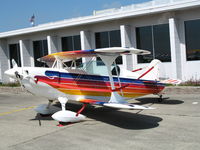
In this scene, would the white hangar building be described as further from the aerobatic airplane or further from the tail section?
the aerobatic airplane

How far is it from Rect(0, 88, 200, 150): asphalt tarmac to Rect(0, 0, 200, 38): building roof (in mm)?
6682

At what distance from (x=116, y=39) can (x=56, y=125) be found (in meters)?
11.2

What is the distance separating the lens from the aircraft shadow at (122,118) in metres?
6.36

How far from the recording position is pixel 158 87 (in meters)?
8.98

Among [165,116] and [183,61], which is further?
[183,61]

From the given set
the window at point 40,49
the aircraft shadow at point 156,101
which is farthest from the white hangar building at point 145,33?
the aircraft shadow at point 156,101

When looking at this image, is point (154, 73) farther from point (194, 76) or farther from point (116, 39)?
point (116, 39)

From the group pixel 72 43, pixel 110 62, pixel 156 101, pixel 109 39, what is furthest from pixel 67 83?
pixel 72 43

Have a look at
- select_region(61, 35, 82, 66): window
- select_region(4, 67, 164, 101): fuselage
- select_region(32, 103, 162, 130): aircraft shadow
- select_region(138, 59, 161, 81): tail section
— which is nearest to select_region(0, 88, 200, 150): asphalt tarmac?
select_region(32, 103, 162, 130): aircraft shadow

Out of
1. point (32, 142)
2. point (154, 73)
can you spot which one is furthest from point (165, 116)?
point (32, 142)

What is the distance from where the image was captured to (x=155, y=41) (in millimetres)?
15305

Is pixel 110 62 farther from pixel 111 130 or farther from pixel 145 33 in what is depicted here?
pixel 145 33

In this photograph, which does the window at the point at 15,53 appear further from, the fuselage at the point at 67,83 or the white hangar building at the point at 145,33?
the fuselage at the point at 67,83

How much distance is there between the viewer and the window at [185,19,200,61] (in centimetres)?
1383
